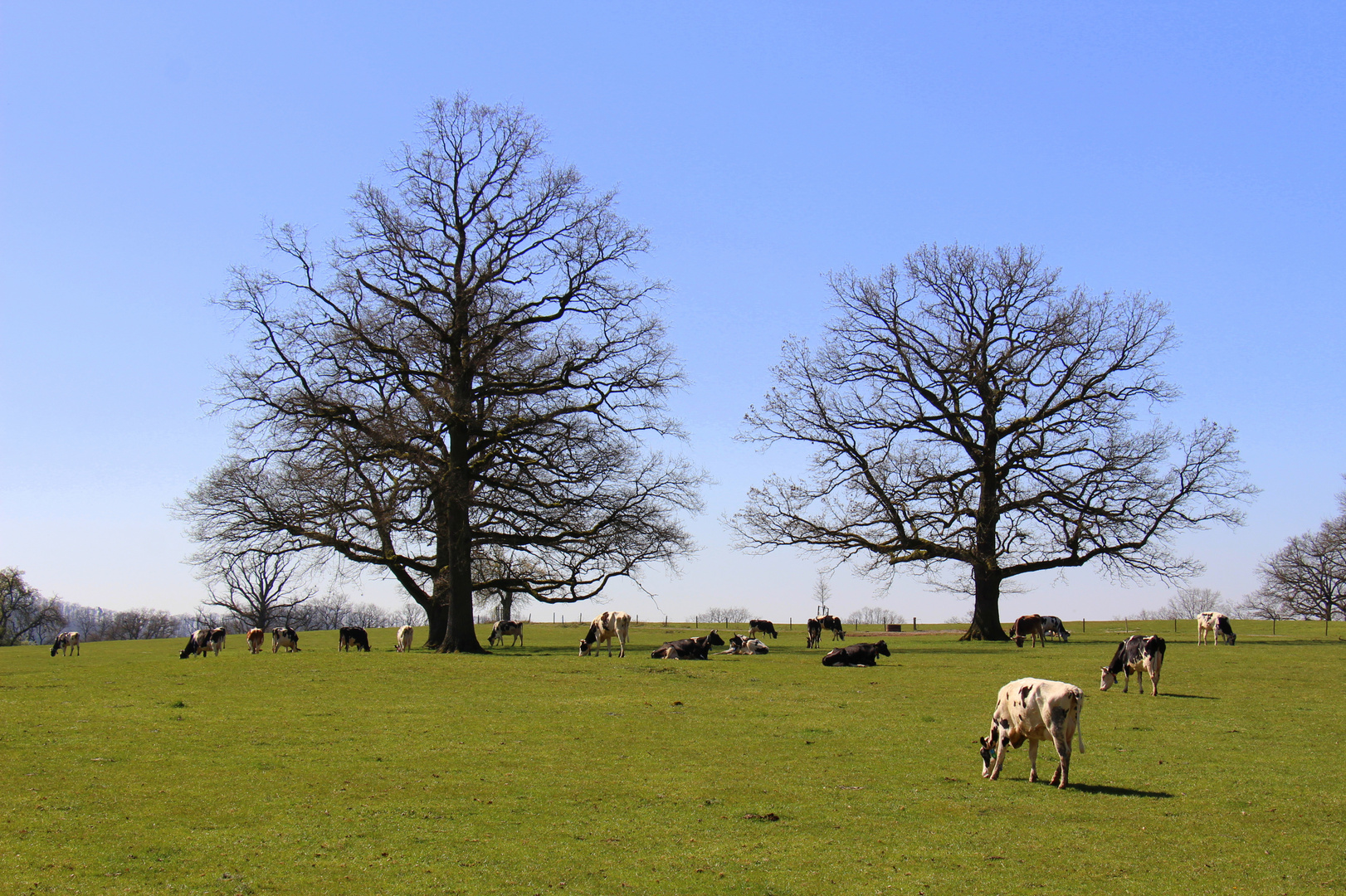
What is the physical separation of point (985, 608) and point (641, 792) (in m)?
34.9

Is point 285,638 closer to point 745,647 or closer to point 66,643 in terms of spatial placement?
point 66,643

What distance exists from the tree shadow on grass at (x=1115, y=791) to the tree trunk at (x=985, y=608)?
32.5 meters

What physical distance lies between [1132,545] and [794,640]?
604 inches

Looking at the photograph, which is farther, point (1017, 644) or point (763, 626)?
point (763, 626)

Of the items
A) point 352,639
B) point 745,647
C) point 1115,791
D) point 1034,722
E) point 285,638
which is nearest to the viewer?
point 1115,791

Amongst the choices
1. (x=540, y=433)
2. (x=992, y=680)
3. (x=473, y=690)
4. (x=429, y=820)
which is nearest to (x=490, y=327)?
(x=540, y=433)

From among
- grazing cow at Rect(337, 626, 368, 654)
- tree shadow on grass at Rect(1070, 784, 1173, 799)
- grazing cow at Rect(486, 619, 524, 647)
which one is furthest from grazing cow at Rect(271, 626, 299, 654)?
tree shadow on grass at Rect(1070, 784, 1173, 799)

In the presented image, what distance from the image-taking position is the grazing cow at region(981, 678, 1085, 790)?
1127cm

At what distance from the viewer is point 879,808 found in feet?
34.0

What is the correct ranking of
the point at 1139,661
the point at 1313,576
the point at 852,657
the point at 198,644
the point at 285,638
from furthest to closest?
the point at 1313,576 → the point at 285,638 → the point at 198,644 → the point at 852,657 → the point at 1139,661

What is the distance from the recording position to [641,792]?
1100cm

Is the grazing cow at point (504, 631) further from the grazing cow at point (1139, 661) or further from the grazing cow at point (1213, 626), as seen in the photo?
the grazing cow at point (1213, 626)

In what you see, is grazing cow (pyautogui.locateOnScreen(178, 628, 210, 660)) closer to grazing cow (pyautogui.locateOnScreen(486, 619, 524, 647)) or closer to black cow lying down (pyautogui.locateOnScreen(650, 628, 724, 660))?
grazing cow (pyautogui.locateOnScreen(486, 619, 524, 647))

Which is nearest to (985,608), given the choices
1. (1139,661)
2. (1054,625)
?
(1054,625)
